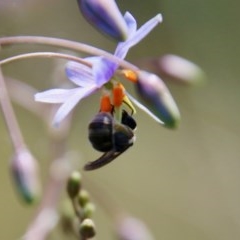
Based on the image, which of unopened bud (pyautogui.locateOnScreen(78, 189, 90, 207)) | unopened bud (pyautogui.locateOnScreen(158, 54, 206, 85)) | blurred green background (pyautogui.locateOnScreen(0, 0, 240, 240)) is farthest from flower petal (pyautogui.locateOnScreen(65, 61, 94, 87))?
blurred green background (pyautogui.locateOnScreen(0, 0, 240, 240))

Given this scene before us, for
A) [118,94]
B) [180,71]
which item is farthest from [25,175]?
[180,71]

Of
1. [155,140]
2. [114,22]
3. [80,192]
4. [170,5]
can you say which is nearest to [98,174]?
[155,140]

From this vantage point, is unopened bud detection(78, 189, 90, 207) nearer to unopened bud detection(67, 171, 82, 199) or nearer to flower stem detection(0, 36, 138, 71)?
unopened bud detection(67, 171, 82, 199)

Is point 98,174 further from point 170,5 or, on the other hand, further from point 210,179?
point 170,5

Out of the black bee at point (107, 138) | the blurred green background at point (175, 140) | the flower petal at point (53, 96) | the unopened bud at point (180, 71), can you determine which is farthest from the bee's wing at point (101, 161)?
the blurred green background at point (175, 140)

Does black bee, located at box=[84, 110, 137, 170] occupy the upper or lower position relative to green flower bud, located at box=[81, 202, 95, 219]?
upper

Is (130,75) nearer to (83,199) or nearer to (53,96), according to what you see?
(53,96)
